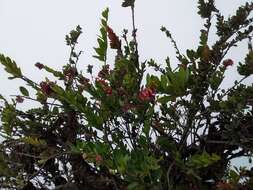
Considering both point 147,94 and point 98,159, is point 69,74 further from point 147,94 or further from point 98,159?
point 98,159

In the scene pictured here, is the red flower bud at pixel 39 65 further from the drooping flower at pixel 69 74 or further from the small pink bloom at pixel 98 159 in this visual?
the small pink bloom at pixel 98 159

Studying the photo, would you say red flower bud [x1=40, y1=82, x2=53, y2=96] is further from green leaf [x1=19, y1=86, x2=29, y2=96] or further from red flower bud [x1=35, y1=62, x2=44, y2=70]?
red flower bud [x1=35, y1=62, x2=44, y2=70]

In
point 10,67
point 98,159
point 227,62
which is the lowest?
point 98,159

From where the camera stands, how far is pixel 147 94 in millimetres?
2863

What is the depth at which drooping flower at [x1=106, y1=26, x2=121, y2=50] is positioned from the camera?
130 inches

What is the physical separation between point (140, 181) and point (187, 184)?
0.59 meters

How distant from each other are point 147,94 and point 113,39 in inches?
25.7

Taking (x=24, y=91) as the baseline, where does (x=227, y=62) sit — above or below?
below

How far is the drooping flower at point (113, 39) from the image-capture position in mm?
3306

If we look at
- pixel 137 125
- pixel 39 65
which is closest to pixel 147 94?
pixel 137 125

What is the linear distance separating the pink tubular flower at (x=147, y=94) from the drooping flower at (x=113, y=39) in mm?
612

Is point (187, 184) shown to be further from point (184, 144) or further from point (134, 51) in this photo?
point (134, 51)

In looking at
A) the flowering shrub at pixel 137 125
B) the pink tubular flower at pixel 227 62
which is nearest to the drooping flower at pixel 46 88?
the flowering shrub at pixel 137 125

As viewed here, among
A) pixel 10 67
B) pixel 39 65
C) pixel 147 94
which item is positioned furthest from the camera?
pixel 39 65
